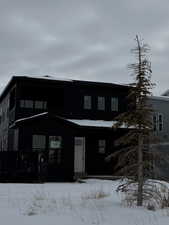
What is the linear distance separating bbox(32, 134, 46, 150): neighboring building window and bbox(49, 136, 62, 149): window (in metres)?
0.39

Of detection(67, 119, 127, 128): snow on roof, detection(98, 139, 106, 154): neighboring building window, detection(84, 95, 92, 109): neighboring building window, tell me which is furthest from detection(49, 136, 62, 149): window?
detection(84, 95, 92, 109): neighboring building window

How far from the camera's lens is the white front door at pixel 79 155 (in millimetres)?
22281

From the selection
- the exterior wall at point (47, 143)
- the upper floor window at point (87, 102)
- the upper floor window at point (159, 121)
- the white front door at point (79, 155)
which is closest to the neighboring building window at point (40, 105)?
the upper floor window at point (87, 102)

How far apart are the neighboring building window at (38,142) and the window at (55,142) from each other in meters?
0.39

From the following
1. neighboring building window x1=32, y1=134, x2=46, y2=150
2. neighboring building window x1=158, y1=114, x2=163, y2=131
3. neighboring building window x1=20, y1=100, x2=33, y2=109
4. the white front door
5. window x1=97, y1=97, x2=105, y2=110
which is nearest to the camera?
neighboring building window x1=32, y1=134, x2=46, y2=150

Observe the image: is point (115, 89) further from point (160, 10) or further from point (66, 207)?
point (66, 207)

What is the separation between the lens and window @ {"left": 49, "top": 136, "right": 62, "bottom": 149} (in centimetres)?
1927

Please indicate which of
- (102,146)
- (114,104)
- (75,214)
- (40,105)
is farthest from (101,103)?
(75,214)

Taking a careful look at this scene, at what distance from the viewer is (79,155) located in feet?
73.8

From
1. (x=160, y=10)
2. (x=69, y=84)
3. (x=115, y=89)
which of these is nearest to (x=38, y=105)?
(x=69, y=84)

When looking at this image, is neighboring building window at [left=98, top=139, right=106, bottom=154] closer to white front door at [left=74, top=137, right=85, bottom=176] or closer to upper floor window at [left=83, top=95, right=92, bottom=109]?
white front door at [left=74, top=137, right=85, bottom=176]

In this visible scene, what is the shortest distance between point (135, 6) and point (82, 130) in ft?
38.9

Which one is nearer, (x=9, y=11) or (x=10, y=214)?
(x=10, y=214)

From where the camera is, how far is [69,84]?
23.0 meters
